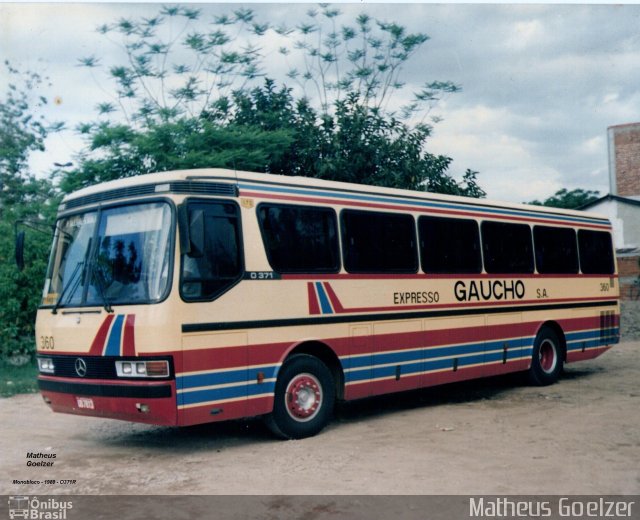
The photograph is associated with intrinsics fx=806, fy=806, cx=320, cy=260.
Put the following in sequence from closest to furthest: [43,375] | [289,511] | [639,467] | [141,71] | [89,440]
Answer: [289,511], [639,467], [43,375], [89,440], [141,71]

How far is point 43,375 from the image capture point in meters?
8.99

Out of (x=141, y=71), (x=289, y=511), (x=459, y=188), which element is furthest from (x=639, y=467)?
(x=141, y=71)

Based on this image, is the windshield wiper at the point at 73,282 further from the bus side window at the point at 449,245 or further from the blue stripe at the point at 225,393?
the bus side window at the point at 449,245

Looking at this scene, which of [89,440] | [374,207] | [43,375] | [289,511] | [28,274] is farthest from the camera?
[28,274]

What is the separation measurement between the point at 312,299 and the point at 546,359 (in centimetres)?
597

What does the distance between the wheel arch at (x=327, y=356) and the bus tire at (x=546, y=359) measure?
15.4 feet

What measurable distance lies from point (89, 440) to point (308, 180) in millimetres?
4080

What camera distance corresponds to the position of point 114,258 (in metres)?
8.45

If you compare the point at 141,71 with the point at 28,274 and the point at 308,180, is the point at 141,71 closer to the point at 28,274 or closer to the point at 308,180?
the point at 28,274

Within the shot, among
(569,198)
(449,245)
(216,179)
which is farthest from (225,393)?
(569,198)

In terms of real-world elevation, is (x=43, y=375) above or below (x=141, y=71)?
below

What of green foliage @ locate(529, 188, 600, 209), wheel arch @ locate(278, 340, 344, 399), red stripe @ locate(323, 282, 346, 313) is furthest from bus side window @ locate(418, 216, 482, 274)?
green foliage @ locate(529, 188, 600, 209)

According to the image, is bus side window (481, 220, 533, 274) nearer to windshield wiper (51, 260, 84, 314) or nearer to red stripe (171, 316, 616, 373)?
red stripe (171, 316, 616, 373)

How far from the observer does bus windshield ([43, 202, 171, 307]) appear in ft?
26.8
